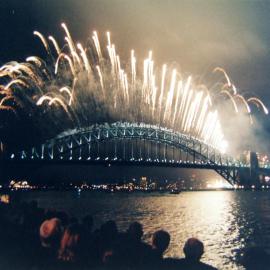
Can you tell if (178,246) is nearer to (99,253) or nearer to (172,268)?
(99,253)

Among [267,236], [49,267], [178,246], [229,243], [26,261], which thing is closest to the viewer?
[49,267]

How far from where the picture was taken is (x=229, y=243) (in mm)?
19938

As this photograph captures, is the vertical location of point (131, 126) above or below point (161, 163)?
above

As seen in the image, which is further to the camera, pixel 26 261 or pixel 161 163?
pixel 161 163

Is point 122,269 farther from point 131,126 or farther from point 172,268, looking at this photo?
point 131,126

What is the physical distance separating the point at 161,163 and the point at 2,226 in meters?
71.3

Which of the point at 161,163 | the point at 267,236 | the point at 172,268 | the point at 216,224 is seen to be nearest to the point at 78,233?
the point at 172,268

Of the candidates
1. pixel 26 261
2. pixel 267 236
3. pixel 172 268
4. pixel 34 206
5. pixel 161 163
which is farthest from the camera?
pixel 161 163

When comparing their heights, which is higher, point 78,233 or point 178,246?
point 78,233

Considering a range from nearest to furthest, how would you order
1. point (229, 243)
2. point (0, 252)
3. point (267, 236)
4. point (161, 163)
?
1. point (0, 252)
2. point (229, 243)
3. point (267, 236)
4. point (161, 163)

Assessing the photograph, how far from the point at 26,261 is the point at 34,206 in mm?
6256

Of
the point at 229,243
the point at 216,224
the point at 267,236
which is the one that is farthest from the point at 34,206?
the point at 216,224

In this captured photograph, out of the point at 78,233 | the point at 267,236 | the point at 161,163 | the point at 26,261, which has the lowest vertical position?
the point at 267,236

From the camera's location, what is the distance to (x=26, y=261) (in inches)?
272
